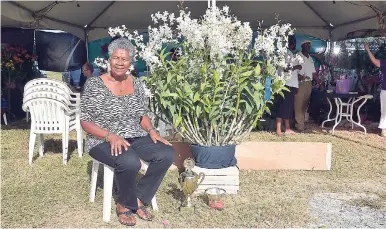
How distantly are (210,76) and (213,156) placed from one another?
0.75 meters

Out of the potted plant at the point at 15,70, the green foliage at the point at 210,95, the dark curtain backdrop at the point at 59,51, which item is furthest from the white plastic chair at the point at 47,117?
the dark curtain backdrop at the point at 59,51

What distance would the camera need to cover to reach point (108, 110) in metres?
3.45

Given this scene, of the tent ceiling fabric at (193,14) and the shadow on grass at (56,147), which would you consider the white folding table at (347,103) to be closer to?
the tent ceiling fabric at (193,14)

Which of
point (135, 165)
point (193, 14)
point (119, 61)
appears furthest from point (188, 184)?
point (193, 14)

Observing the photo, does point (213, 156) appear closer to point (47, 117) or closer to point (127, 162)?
point (127, 162)

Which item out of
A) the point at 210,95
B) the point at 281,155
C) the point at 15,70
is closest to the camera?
the point at 210,95

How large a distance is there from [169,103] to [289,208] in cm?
143

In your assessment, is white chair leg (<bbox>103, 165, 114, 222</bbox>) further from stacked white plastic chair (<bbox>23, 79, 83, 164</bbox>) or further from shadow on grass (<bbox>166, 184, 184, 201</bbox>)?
stacked white plastic chair (<bbox>23, 79, 83, 164</bbox>)

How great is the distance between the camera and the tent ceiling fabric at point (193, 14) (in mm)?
8516

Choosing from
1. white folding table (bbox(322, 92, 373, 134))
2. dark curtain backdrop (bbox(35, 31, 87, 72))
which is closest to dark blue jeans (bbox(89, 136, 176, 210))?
white folding table (bbox(322, 92, 373, 134))

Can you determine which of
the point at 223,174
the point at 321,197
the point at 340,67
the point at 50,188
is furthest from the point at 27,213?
the point at 340,67

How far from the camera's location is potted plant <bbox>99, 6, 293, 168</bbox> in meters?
3.88

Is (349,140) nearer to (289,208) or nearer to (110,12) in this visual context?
(289,208)

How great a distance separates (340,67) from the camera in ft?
35.0
